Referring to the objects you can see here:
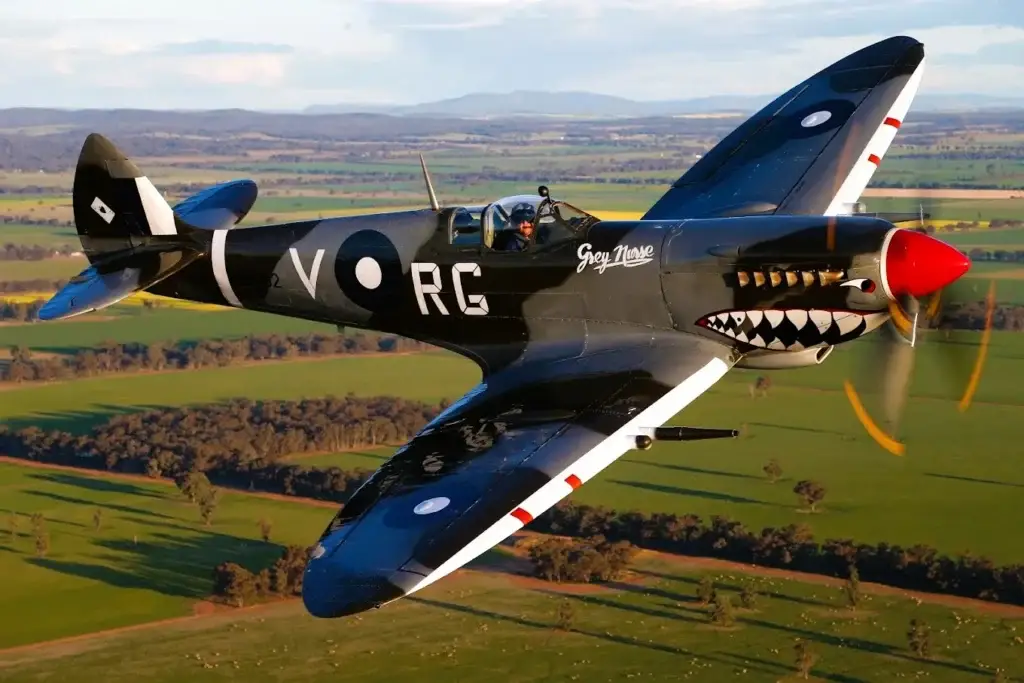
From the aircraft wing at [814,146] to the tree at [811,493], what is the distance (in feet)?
124

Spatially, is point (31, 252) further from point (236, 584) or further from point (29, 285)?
point (236, 584)

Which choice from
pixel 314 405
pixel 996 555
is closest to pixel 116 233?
pixel 996 555

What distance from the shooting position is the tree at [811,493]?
207 feet

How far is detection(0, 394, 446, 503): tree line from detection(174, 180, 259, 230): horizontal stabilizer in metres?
41.6

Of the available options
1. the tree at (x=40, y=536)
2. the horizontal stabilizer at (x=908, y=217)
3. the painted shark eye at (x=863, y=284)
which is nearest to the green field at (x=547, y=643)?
the tree at (x=40, y=536)

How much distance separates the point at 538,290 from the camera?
20844mm

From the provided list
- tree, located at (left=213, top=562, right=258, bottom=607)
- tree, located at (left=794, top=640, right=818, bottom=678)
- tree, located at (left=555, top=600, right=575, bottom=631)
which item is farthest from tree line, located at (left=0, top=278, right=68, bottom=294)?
tree, located at (left=794, top=640, right=818, bottom=678)

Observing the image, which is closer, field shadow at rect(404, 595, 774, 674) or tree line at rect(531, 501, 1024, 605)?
field shadow at rect(404, 595, 774, 674)

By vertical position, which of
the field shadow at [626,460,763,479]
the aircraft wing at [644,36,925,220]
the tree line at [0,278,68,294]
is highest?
the aircraft wing at [644,36,925,220]

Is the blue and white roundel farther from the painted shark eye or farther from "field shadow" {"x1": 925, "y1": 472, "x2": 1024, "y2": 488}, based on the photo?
"field shadow" {"x1": 925, "y1": 472, "x2": 1024, "y2": 488}

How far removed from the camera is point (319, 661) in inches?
1976

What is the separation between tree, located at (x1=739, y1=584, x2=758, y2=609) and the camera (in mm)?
55094

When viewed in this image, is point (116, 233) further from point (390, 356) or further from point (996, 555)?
point (390, 356)

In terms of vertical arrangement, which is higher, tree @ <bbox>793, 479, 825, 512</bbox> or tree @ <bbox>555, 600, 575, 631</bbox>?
tree @ <bbox>793, 479, 825, 512</bbox>
